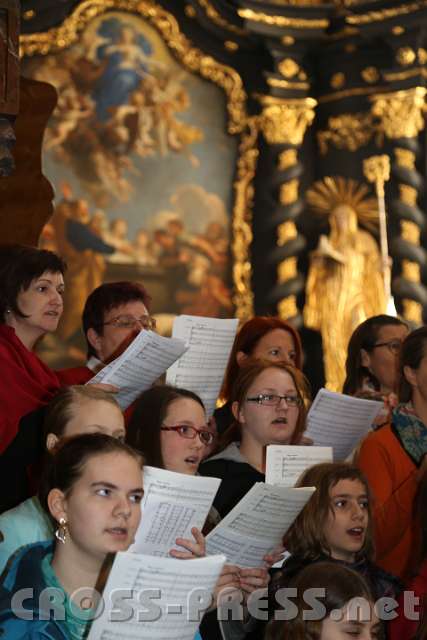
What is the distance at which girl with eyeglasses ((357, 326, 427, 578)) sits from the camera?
4.85 m

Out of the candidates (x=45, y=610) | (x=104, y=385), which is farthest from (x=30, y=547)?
(x=104, y=385)

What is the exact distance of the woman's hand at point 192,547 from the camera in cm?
376

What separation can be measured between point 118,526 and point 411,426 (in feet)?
6.57

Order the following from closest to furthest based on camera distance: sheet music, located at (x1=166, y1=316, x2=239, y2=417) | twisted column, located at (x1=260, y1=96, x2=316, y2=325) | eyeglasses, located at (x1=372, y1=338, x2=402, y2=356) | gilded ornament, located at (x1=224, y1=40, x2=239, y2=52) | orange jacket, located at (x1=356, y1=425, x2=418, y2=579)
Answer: orange jacket, located at (x1=356, y1=425, x2=418, y2=579), sheet music, located at (x1=166, y1=316, x2=239, y2=417), eyeglasses, located at (x1=372, y1=338, x2=402, y2=356), twisted column, located at (x1=260, y1=96, x2=316, y2=325), gilded ornament, located at (x1=224, y1=40, x2=239, y2=52)

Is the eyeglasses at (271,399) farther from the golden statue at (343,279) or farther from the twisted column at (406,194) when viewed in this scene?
the twisted column at (406,194)

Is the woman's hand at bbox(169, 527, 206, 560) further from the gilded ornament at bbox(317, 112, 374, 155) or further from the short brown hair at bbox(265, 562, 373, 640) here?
the gilded ornament at bbox(317, 112, 374, 155)

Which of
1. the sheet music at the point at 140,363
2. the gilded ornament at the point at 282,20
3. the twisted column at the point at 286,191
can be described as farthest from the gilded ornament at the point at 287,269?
the sheet music at the point at 140,363

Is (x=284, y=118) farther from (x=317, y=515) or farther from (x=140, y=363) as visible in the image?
(x=317, y=515)

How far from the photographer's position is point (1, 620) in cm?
321

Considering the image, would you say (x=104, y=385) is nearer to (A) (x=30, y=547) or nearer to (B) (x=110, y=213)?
(A) (x=30, y=547)

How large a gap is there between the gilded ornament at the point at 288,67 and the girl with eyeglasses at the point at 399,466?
6813mm

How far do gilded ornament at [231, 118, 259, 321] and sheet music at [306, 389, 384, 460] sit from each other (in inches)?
236

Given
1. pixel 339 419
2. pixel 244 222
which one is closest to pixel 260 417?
pixel 339 419

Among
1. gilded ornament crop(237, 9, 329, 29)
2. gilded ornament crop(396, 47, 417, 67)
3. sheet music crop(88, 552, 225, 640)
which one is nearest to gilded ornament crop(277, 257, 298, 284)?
gilded ornament crop(396, 47, 417, 67)
